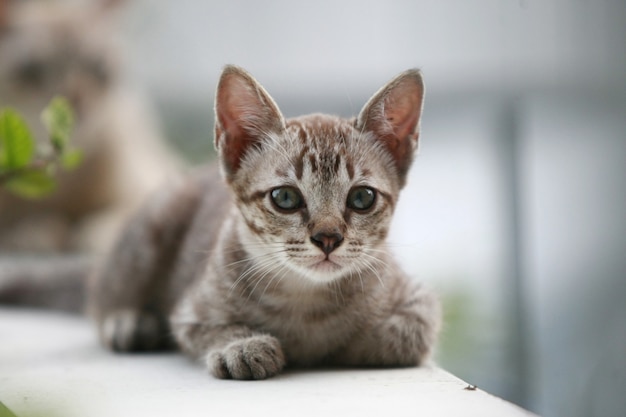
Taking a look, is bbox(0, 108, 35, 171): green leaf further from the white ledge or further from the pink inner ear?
the pink inner ear

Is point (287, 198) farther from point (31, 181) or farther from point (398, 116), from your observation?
point (31, 181)

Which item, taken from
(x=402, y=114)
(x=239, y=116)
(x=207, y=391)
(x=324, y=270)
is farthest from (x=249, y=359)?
(x=402, y=114)

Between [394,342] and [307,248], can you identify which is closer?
[307,248]

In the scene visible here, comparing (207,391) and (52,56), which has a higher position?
(52,56)

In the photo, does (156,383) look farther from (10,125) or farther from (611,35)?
(611,35)

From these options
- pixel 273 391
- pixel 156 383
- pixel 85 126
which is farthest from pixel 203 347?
pixel 85 126

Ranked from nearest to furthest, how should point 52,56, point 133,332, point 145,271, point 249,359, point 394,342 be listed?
point 249,359
point 394,342
point 133,332
point 145,271
point 52,56
